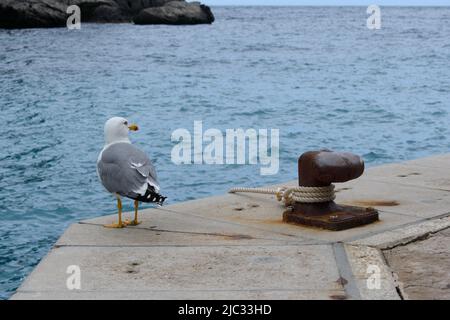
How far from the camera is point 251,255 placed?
4.12 meters

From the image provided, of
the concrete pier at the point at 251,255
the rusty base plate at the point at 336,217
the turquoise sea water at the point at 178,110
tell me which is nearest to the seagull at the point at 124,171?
the concrete pier at the point at 251,255

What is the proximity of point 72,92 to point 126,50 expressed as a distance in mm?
18277

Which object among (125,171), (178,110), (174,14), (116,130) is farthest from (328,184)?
(174,14)

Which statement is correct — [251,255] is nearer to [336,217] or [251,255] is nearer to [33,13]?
Result: [336,217]

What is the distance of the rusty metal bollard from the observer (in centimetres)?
462

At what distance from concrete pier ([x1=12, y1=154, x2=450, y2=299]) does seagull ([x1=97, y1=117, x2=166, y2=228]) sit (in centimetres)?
24

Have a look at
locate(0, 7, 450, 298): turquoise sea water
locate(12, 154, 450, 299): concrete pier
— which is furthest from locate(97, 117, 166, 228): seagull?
locate(0, 7, 450, 298): turquoise sea water

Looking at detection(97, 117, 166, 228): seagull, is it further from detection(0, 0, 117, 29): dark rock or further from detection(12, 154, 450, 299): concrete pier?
detection(0, 0, 117, 29): dark rock

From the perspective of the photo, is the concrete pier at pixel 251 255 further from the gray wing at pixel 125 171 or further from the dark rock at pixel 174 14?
the dark rock at pixel 174 14

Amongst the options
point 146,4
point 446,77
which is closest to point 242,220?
point 446,77

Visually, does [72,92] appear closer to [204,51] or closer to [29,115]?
[29,115]

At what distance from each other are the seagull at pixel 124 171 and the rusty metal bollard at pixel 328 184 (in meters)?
0.88

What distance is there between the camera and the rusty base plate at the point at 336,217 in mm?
4637
